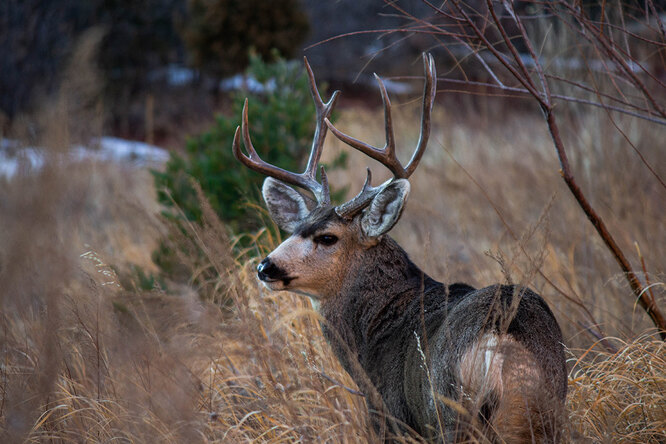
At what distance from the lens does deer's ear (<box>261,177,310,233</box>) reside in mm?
3611

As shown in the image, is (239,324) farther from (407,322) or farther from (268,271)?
(407,322)

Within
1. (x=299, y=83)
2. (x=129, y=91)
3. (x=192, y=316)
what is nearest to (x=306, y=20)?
(x=129, y=91)

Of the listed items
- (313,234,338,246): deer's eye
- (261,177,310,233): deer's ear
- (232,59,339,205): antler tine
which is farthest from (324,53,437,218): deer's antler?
(261,177,310,233): deer's ear

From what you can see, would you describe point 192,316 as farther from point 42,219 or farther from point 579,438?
point 579,438

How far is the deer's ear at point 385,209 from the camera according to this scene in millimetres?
3051

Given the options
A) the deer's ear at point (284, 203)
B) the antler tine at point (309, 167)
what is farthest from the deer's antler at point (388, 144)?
the deer's ear at point (284, 203)

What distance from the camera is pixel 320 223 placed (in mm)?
3258

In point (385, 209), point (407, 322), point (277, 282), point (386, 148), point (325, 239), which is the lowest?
point (407, 322)

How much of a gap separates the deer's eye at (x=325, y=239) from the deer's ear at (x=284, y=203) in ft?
1.25

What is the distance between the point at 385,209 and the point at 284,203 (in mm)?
714

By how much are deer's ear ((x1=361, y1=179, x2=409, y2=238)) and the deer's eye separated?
0.15 metres

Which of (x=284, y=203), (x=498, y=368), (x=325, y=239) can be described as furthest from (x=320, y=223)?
(x=498, y=368)

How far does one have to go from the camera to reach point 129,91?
1961 cm

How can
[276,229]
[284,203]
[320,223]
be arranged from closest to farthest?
[320,223]
[284,203]
[276,229]
